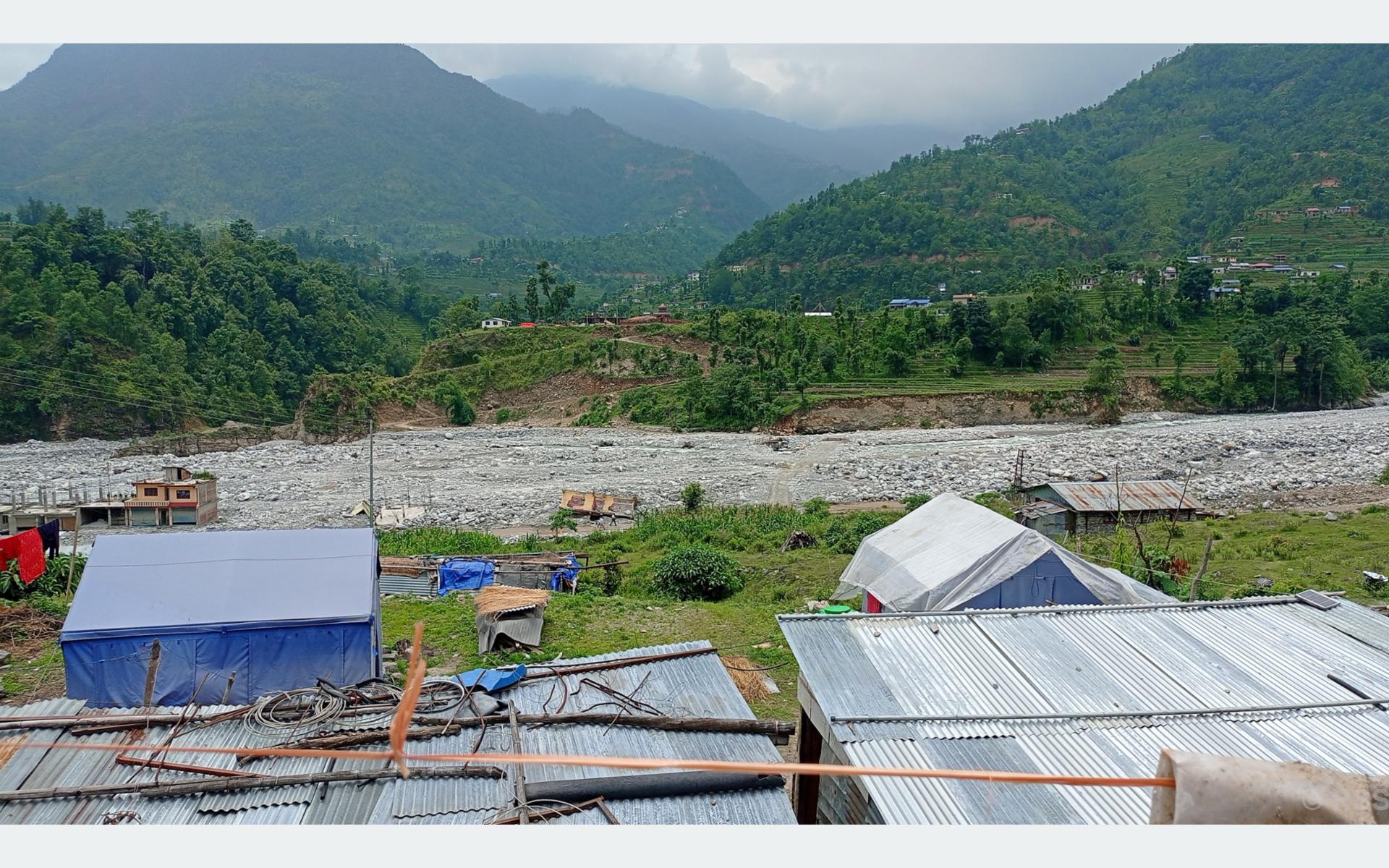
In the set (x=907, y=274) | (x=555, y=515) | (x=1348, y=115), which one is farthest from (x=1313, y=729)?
(x=1348, y=115)

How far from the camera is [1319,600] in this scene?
6945 millimetres

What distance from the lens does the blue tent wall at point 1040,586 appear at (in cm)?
951

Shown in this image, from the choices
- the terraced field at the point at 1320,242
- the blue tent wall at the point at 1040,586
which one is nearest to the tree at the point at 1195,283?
the terraced field at the point at 1320,242

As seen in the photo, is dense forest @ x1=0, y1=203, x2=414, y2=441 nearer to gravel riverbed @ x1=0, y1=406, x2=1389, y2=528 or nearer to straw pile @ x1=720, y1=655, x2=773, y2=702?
gravel riverbed @ x1=0, y1=406, x2=1389, y2=528

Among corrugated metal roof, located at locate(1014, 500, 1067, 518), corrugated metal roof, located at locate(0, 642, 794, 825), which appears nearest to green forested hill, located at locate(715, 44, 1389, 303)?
corrugated metal roof, located at locate(1014, 500, 1067, 518)

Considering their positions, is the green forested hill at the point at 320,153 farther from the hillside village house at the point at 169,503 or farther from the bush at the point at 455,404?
the hillside village house at the point at 169,503

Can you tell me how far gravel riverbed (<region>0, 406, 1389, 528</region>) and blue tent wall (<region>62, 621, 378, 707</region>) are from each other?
45.8ft

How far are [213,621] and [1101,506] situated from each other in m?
15.1

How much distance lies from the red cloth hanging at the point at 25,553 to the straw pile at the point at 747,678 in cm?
949

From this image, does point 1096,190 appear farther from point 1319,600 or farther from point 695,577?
point 1319,600

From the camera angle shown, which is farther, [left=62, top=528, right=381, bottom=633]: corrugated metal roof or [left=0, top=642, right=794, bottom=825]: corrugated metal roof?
[left=62, top=528, right=381, bottom=633]: corrugated metal roof

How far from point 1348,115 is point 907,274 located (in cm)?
4569

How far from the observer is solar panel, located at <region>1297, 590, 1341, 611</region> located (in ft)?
22.6

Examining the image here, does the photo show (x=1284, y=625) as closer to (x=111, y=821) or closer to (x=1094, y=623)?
(x=1094, y=623)
